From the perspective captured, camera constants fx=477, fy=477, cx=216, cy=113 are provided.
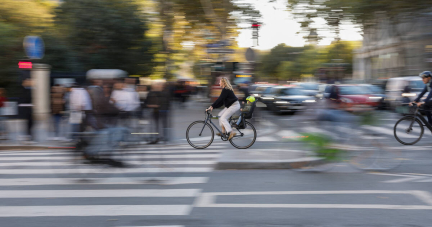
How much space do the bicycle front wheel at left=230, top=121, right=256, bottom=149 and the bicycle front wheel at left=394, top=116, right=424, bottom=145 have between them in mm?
3280

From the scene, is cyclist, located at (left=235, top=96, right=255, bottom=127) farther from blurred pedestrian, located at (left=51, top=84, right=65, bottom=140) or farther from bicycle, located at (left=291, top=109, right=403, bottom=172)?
blurred pedestrian, located at (left=51, top=84, right=65, bottom=140)

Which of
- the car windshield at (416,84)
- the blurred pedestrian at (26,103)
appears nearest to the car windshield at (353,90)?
the car windshield at (416,84)

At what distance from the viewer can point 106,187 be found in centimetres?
680

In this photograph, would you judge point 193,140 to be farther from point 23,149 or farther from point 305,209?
point 305,209

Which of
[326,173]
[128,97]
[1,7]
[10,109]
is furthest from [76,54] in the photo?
[326,173]

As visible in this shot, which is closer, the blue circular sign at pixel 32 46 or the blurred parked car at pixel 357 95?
the blue circular sign at pixel 32 46

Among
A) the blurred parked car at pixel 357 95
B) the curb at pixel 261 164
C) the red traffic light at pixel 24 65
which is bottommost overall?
the curb at pixel 261 164

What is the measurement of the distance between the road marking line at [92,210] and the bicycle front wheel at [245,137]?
5.32 m

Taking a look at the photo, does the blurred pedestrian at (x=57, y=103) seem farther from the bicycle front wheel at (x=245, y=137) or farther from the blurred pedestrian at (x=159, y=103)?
Result: the bicycle front wheel at (x=245, y=137)

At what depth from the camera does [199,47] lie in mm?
33406

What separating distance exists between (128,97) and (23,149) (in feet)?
10.6

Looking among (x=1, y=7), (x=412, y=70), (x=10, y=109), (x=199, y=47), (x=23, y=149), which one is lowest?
(x=23, y=149)

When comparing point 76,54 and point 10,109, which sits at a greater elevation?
point 76,54

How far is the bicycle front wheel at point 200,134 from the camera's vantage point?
423 inches
